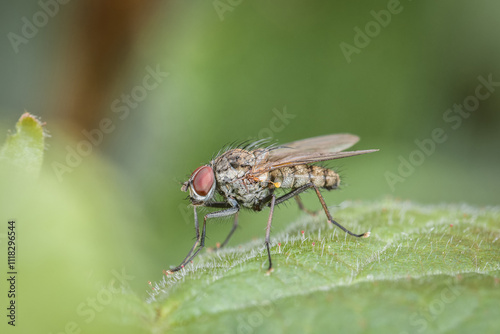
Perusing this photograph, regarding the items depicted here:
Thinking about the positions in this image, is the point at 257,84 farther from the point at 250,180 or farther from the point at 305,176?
the point at 250,180

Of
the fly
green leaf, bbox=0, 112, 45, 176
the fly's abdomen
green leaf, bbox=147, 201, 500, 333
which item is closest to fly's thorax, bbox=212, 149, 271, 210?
the fly

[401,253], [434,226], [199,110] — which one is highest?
[199,110]

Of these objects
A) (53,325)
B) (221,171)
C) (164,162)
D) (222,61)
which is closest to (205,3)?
(222,61)

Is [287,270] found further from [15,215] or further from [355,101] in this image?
[355,101]

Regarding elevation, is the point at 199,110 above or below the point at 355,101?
above

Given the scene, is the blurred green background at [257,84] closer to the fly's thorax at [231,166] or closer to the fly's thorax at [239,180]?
the fly's thorax at [239,180]

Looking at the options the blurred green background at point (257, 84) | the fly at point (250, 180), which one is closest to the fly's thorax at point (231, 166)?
the fly at point (250, 180)

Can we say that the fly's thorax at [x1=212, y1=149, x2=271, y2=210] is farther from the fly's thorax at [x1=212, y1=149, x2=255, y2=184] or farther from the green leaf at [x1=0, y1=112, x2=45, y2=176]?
the green leaf at [x1=0, y1=112, x2=45, y2=176]

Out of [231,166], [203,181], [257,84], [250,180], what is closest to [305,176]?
[250,180]
